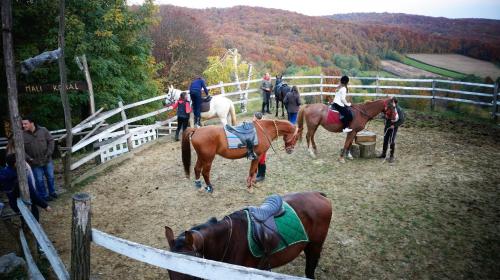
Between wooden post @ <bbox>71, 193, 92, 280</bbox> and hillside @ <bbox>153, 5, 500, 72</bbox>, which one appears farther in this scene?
hillside @ <bbox>153, 5, 500, 72</bbox>

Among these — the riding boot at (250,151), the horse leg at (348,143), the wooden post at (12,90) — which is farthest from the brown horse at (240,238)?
the horse leg at (348,143)

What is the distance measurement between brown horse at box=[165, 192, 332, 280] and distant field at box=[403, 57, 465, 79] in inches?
1044

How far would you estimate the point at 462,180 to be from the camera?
7.22 metres

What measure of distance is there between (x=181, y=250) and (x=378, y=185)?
583 centimetres

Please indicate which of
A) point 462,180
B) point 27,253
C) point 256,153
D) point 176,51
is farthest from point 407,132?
point 176,51

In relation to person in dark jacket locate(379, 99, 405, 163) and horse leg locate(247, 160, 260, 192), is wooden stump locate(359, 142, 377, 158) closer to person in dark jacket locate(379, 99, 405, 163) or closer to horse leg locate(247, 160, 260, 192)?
person in dark jacket locate(379, 99, 405, 163)

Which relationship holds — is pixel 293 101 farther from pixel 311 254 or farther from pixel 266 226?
pixel 266 226

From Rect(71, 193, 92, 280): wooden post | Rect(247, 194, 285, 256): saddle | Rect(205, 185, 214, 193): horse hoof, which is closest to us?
Rect(71, 193, 92, 280): wooden post

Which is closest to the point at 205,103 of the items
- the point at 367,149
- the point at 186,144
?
the point at 186,144

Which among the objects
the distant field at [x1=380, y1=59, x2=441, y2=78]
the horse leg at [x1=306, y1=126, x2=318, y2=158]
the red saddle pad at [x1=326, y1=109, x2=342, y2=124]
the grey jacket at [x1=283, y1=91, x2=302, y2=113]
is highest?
the distant field at [x1=380, y1=59, x2=441, y2=78]

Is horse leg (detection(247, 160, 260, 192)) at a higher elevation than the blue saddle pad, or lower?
lower

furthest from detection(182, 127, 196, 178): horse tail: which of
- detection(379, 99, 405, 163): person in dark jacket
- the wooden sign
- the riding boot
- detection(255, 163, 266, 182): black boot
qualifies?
detection(379, 99, 405, 163): person in dark jacket

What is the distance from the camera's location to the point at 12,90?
13.1 ft

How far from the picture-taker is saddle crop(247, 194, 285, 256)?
3.18 m
